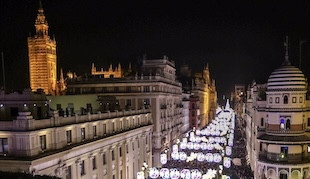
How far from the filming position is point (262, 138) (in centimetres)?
4312

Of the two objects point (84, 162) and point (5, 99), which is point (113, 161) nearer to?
point (84, 162)

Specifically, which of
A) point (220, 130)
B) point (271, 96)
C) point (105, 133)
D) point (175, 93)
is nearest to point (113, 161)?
point (105, 133)

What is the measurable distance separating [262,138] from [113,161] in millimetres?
21554

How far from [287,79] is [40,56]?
278 feet

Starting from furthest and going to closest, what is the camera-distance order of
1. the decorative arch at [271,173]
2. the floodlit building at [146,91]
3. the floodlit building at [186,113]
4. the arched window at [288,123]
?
the floodlit building at [186,113], the floodlit building at [146,91], the arched window at [288,123], the decorative arch at [271,173]

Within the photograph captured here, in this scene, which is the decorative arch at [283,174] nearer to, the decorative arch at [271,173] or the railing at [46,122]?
the decorative arch at [271,173]

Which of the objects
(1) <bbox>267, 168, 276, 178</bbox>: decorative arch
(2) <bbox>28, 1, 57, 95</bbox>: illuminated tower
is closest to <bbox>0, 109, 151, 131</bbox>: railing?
(1) <bbox>267, 168, 276, 178</bbox>: decorative arch

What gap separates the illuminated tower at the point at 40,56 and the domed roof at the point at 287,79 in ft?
263

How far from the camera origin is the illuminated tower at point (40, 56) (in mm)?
103000

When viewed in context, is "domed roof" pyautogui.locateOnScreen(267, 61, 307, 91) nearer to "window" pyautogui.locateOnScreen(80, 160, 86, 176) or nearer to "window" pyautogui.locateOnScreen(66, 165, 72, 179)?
"window" pyautogui.locateOnScreen(80, 160, 86, 176)

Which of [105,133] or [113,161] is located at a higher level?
[105,133]

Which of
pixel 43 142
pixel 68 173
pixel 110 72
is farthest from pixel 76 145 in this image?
pixel 110 72

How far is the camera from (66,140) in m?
32.4

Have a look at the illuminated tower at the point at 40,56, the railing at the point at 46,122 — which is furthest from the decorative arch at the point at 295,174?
the illuminated tower at the point at 40,56
